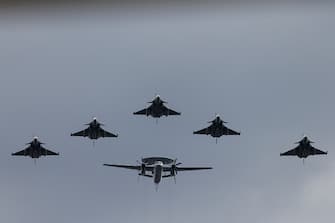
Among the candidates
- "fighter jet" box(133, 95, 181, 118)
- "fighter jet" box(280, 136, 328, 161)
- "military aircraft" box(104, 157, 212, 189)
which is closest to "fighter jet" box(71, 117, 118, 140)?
"fighter jet" box(133, 95, 181, 118)

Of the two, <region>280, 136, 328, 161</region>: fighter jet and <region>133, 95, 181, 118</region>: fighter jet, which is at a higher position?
<region>133, 95, 181, 118</region>: fighter jet

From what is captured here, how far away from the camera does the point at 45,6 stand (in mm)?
2596

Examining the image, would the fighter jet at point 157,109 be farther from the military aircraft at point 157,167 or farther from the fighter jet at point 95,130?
the military aircraft at point 157,167

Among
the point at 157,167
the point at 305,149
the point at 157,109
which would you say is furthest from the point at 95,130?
the point at 305,149

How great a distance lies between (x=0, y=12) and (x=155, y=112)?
66.7 m

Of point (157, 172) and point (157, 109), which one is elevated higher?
point (157, 109)

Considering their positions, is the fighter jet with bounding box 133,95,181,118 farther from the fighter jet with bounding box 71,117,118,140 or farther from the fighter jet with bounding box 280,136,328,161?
the fighter jet with bounding box 280,136,328,161

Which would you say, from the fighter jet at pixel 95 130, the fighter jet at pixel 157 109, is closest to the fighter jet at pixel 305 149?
the fighter jet at pixel 157 109

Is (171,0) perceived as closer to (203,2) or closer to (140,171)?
(203,2)

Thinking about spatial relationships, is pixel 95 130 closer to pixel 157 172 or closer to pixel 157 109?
pixel 157 109

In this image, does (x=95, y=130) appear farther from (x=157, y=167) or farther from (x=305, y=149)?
(x=305, y=149)

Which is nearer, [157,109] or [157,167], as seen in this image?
[157,109]

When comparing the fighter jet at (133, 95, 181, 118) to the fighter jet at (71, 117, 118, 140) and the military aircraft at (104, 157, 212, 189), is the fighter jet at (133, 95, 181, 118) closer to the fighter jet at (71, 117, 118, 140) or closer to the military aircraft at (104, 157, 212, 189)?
the fighter jet at (71, 117, 118, 140)

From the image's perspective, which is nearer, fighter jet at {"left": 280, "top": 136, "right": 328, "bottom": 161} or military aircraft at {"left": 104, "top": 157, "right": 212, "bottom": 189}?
fighter jet at {"left": 280, "top": 136, "right": 328, "bottom": 161}
